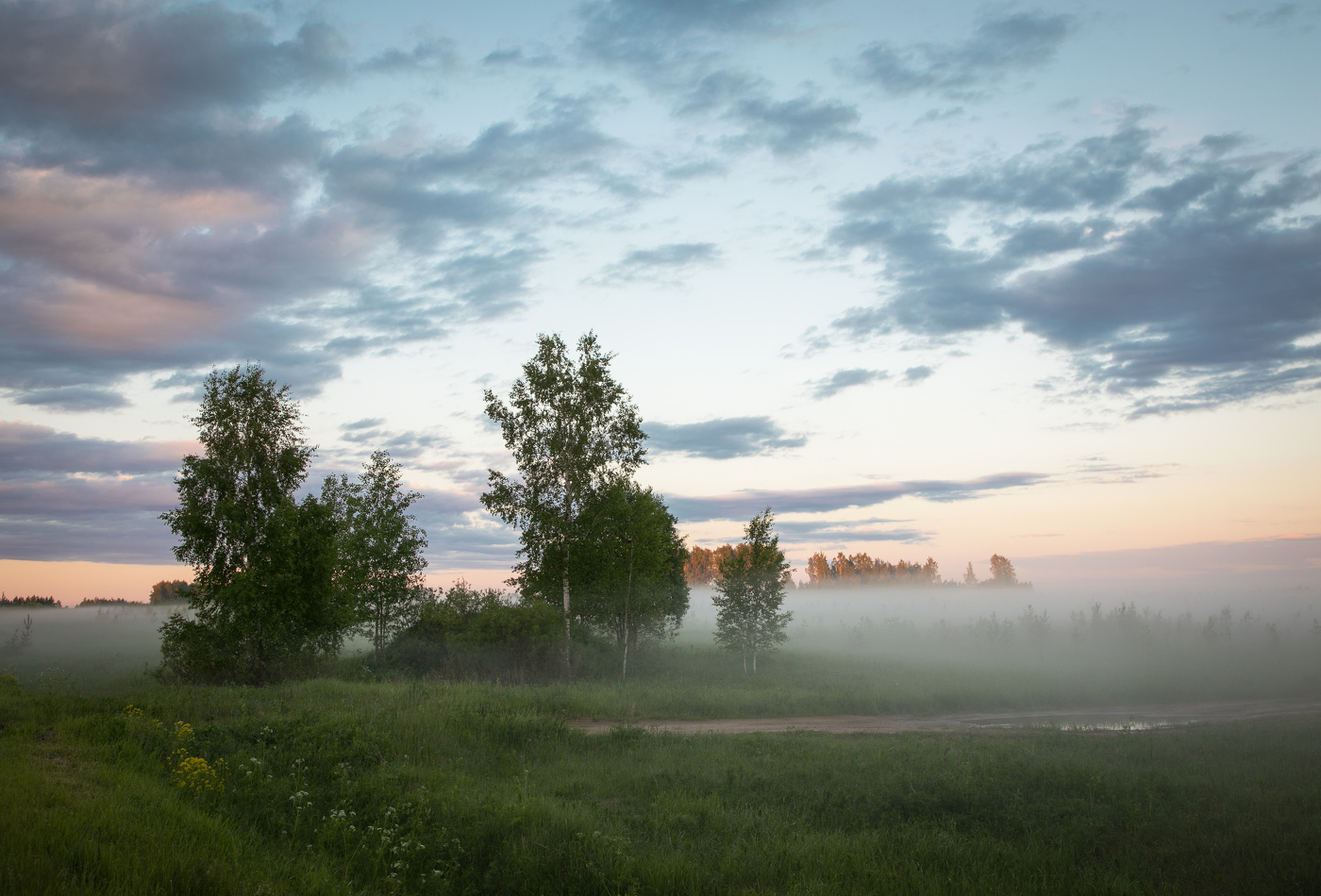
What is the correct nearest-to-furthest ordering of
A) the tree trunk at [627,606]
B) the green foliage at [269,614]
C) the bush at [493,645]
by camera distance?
the green foliage at [269,614]
the bush at [493,645]
the tree trunk at [627,606]

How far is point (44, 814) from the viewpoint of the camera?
735 cm

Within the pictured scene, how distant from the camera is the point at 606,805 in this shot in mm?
12008

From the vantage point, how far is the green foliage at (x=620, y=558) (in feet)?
96.3

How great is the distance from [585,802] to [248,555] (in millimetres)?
19716

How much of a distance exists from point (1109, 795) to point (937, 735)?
261 inches

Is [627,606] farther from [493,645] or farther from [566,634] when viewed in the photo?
[493,645]

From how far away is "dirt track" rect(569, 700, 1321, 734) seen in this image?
19.7 metres

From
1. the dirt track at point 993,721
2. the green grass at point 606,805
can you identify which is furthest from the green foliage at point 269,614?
the dirt track at point 993,721

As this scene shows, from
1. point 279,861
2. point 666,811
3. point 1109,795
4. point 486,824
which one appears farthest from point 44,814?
point 1109,795

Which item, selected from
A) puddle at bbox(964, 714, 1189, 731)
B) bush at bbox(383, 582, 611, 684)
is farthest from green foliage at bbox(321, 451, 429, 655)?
puddle at bbox(964, 714, 1189, 731)

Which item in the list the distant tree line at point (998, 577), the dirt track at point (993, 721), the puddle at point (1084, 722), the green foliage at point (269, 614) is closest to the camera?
the dirt track at point (993, 721)

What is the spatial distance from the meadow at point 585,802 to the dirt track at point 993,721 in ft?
4.34

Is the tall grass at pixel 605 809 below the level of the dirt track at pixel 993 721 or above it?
above

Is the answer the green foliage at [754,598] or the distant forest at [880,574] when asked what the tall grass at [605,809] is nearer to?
the green foliage at [754,598]
